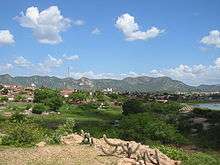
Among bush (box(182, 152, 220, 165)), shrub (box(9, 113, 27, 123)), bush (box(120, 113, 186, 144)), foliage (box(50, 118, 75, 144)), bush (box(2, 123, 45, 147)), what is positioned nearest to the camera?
bush (box(182, 152, 220, 165))

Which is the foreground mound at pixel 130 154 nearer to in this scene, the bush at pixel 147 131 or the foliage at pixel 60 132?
the foliage at pixel 60 132

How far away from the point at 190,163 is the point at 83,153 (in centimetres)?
681

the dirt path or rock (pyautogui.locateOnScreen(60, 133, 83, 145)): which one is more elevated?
rock (pyautogui.locateOnScreen(60, 133, 83, 145))

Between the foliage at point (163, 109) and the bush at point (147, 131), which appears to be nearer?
the bush at point (147, 131)

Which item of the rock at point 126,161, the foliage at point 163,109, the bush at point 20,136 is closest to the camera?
the rock at point 126,161

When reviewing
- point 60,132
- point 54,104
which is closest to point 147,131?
point 60,132

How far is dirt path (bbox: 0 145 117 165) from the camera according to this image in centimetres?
2408

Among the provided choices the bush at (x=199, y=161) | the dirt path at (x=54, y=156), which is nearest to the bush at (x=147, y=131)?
the bush at (x=199, y=161)

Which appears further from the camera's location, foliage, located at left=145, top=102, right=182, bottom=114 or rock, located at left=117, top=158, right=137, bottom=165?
foliage, located at left=145, top=102, right=182, bottom=114

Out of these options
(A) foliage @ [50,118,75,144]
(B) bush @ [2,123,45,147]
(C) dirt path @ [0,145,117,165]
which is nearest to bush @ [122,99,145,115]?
(A) foliage @ [50,118,75,144]

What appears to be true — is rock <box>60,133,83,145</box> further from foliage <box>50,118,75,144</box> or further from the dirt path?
the dirt path

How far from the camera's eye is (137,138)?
133 ft

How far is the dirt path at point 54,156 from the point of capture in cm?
2408

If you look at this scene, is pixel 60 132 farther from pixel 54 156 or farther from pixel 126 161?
pixel 126 161
